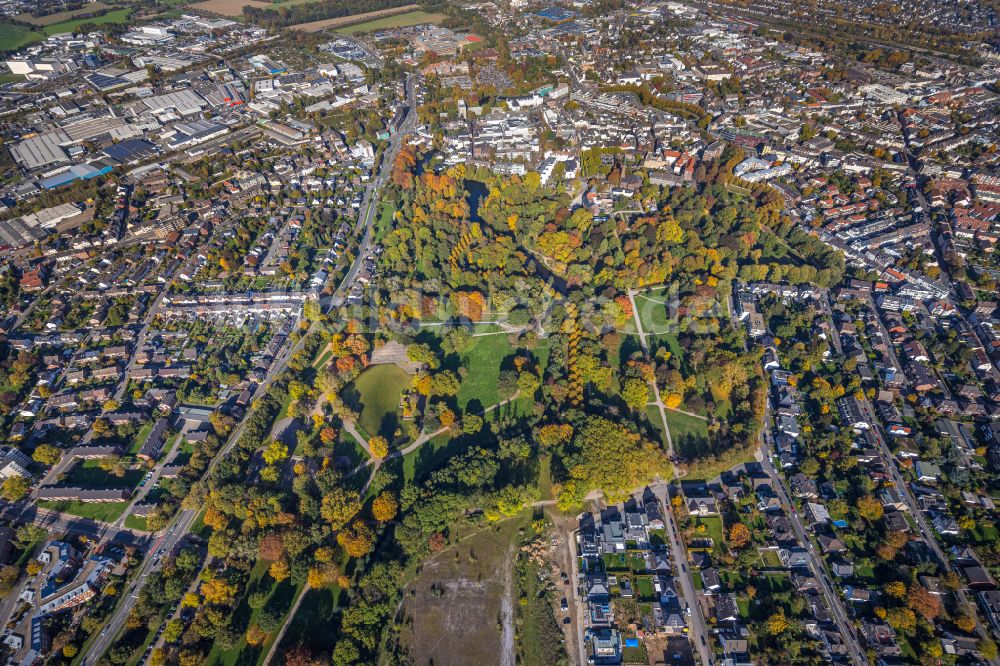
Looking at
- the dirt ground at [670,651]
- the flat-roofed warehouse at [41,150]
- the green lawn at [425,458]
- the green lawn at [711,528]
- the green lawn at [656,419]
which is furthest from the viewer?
the flat-roofed warehouse at [41,150]

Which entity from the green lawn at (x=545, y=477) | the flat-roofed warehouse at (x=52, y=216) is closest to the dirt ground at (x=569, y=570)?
the green lawn at (x=545, y=477)

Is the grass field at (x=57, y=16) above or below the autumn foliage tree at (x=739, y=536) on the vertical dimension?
above

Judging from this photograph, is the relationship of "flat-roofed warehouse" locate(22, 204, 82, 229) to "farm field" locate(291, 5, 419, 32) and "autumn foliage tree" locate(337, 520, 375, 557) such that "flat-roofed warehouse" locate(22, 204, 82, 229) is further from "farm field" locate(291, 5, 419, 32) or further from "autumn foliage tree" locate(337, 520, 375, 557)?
"farm field" locate(291, 5, 419, 32)

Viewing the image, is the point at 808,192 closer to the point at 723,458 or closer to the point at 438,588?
the point at 723,458

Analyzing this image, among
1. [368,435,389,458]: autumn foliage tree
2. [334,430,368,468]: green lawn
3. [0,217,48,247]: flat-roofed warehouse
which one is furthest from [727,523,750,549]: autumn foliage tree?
[0,217,48,247]: flat-roofed warehouse

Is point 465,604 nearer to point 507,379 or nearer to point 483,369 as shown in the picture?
point 507,379

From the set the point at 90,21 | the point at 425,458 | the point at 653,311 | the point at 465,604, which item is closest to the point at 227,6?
the point at 90,21

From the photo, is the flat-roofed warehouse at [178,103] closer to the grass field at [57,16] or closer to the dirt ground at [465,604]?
the grass field at [57,16]
